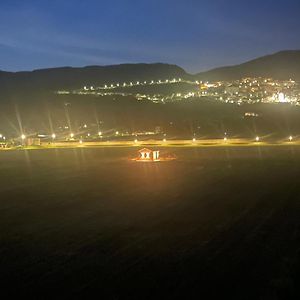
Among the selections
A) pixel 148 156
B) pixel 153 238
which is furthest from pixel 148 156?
pixel 153 238

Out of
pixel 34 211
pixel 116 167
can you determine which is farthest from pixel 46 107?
pixel 34 211

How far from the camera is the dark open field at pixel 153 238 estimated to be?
36.0 ft

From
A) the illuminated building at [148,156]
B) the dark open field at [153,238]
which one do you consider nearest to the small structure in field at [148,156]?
the illuminated building at [148,156]

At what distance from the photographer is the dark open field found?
1098 cm

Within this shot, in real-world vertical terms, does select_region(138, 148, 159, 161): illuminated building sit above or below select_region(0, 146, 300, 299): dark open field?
below

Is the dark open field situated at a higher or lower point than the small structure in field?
higher

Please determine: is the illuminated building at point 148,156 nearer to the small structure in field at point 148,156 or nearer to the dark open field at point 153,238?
the small structure in field at point 148,156

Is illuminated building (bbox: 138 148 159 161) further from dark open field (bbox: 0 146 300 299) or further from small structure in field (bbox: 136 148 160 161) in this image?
dark open field (bbox: 0 146 300 299)

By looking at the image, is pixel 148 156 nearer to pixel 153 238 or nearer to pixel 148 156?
pixel 148 156

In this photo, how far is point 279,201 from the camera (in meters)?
21.7

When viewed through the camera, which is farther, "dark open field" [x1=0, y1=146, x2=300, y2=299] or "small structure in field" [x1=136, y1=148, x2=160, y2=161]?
"small structure in field" [x1=136, y1=148, x2=160, y2=161]

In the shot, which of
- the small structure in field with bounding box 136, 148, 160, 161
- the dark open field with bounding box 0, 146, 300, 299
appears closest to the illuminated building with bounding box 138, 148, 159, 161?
the small structure in field with bounding box 136, 148, 160, 161

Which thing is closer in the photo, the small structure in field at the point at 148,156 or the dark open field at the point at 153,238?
the dark open field at the point at 153,238

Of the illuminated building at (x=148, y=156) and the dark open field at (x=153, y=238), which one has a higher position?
the dark open field at (x=153, y=238)
